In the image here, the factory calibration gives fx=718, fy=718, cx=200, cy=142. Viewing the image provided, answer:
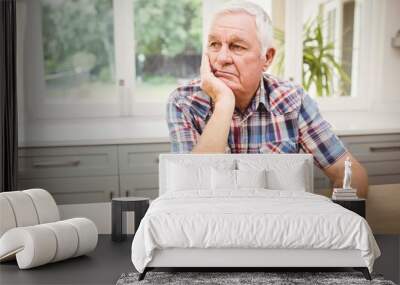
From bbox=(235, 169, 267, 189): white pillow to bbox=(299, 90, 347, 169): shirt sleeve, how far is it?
2.43 feet

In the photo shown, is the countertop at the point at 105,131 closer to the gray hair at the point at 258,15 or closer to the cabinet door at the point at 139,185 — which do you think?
the cabinet door at the point at 139,185

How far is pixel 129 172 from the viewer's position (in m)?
6.34

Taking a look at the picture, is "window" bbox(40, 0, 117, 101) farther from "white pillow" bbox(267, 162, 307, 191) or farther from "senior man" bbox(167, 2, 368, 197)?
"white pillow" bbox(267, 162, 307, 191)

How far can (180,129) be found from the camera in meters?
6.25

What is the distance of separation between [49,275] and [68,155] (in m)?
1.72

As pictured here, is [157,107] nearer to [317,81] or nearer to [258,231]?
[317,81]

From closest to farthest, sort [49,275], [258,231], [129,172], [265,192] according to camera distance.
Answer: [258,231] → [49,275] → [265,192] → [129,172]

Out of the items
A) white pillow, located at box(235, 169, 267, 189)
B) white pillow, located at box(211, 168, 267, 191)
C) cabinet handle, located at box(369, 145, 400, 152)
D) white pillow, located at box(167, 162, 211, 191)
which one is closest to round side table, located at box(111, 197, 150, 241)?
white pillow, located at box(167, 162, 211, 191)

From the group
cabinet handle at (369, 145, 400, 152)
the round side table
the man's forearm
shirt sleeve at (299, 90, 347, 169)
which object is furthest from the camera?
cabinet handle at (369, 145, 400, 152)

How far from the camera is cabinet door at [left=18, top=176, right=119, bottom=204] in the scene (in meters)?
6.34

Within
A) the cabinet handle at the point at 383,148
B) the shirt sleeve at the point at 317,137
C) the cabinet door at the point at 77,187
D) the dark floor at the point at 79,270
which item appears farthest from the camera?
the cabinet handle at the point at 383,148

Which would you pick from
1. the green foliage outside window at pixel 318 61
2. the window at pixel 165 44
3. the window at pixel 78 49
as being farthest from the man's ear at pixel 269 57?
the window at pixel 78 49

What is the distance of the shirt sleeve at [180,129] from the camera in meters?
6.16

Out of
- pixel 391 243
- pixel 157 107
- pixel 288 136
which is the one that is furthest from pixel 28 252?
pixel 391 243
